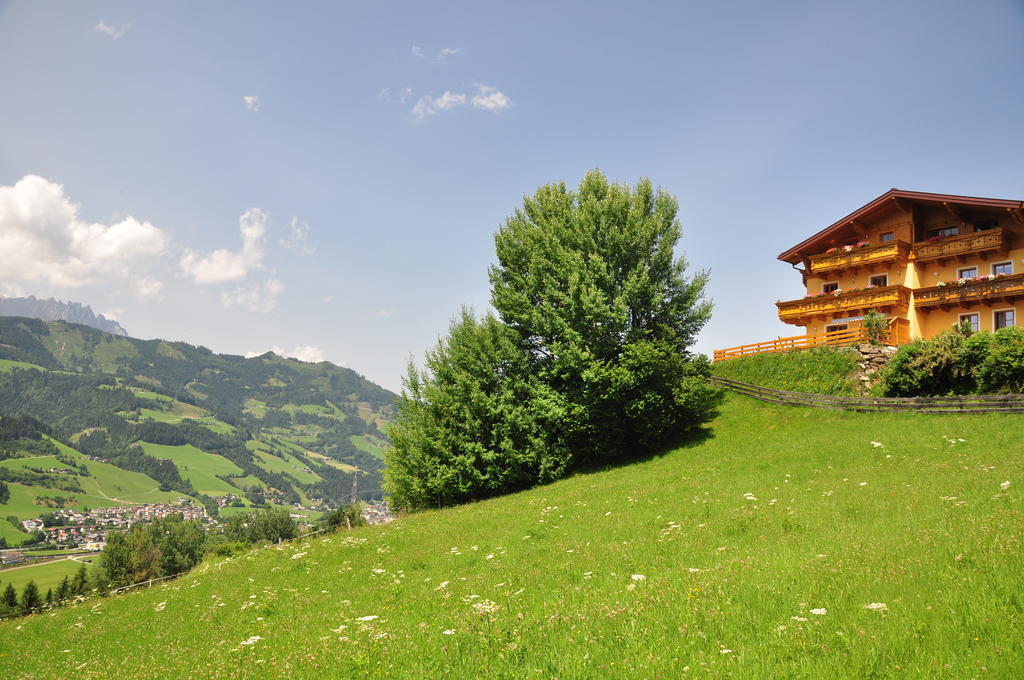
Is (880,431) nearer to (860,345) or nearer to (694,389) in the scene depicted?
(694,389)

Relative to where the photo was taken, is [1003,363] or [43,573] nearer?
[1003,363]

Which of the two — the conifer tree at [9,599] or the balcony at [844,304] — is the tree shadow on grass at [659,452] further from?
the conifer tree at [9,599]

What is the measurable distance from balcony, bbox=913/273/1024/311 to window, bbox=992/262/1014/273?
2772mm

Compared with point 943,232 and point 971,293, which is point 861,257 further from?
point 971,293

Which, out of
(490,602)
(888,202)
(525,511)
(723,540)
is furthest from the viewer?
(888,202)

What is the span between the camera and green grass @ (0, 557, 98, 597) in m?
145

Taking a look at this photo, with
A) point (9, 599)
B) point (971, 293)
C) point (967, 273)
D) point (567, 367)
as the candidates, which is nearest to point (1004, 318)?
point (971, 293)

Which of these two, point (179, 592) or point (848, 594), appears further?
point (179, 592)

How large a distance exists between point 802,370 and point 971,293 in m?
13.5

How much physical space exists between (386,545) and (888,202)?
47050 mm

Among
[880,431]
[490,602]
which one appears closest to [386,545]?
[490,602]

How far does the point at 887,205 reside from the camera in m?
46.5

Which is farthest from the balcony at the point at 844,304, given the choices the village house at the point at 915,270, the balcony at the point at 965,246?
the balcony at the point at 965,246

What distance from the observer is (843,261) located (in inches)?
1896
